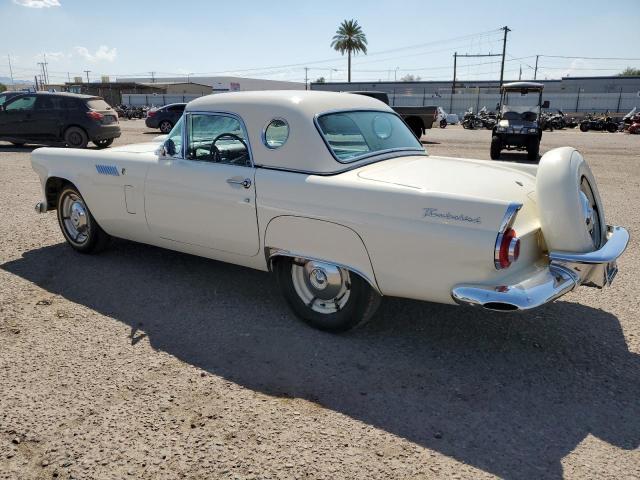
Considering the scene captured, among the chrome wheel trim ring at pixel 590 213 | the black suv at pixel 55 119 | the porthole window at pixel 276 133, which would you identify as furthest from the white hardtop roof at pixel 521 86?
the porthole window at pixel 276 133

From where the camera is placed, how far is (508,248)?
2766 mm

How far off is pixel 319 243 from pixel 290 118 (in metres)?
0.96

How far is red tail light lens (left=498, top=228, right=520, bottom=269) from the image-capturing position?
2748 mm

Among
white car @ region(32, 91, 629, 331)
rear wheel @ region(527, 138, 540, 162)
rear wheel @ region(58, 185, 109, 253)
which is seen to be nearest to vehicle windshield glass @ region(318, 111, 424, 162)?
white car @ region(32, 91, 629, 331)

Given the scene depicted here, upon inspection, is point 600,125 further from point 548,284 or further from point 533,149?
point 548,284

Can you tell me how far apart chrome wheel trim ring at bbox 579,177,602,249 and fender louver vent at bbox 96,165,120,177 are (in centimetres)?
379

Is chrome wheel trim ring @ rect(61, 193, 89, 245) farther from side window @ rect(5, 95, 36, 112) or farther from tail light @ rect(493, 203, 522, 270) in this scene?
side window @ rect(5, 95, 36, 112)

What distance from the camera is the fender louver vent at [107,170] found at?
462cm

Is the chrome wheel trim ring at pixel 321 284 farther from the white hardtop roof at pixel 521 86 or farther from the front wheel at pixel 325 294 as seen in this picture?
the white hardtop roof at pixel 521 86

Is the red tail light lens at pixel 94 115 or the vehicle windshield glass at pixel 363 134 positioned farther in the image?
the red tail light lens at pixel 94 115

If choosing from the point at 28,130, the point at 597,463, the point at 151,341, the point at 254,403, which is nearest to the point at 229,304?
the point at 151,341

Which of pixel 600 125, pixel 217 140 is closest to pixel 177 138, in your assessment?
pixel 217 140

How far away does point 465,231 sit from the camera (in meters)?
2.81

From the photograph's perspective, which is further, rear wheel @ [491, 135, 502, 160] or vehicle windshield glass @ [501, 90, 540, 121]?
vehicle windshield glass @ [501, 90, 540, 121]
